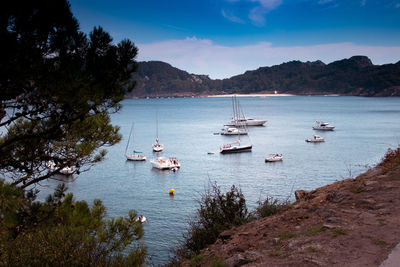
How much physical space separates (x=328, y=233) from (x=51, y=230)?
4914mm

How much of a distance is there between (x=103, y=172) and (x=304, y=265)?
37.3 metres

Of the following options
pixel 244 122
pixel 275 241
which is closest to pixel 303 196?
pixel 275 241

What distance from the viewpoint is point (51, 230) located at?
20.8 ft

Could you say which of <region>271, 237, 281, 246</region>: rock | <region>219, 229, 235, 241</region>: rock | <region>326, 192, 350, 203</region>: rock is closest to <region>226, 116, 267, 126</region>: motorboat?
<region>326, 192, 350, 203</region>: rock

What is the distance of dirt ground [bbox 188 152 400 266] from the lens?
5.58 meters

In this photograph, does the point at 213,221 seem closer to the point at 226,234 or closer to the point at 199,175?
the point at 226,234

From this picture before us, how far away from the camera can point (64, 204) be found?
6.13m

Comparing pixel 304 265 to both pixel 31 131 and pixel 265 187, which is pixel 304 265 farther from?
pixel 265 187

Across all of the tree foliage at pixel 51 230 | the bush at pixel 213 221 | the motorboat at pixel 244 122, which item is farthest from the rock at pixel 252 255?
the motorboat at pixel 244 122

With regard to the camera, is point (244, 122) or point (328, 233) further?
point (244, 122)

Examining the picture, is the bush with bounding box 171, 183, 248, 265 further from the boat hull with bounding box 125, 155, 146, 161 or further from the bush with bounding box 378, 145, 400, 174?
the boat hull with bounding box 125, 155, 146, 161

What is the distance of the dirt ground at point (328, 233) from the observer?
558 centimetres

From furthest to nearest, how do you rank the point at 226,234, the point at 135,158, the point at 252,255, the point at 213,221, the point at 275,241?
the point at 135,158 → the point at 213,221 → the point at 226,234 → the point at 275,241 → the point at 252,255

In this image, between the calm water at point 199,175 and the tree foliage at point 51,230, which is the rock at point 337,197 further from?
the calm water at point 199,175
